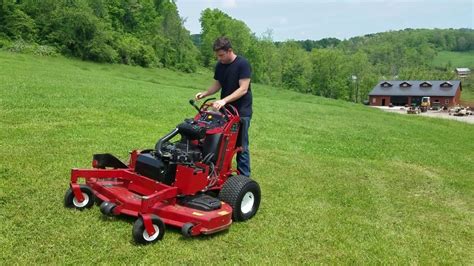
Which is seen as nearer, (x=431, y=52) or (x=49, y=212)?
(x=49, y=212)

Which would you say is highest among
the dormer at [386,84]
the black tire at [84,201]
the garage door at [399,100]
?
A: the black tire at [84,201]

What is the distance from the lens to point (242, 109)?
785 centimetres

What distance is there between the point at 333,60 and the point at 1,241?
98987 mm

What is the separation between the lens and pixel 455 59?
613 ft

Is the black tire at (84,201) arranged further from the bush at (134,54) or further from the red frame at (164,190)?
the bush at (134,54)

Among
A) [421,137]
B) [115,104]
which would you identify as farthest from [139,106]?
[421,137]

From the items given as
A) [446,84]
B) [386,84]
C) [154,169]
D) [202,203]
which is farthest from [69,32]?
[446,84]

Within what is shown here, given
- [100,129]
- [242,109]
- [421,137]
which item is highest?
[242,109]

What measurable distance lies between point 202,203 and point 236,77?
234cm

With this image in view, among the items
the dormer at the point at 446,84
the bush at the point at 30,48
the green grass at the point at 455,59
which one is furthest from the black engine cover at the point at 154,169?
the green grass at the point at 455,59

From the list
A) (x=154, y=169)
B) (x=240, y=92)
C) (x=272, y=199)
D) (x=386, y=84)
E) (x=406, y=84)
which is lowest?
(x=386, y=84)

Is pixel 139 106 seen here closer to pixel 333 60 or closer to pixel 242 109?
pixel 242 109

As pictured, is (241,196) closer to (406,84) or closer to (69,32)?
(69,32)

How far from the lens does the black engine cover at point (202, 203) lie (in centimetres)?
630
